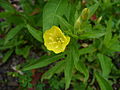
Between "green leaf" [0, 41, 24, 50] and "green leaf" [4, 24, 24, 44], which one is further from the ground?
"green leaf" [4, 24, 24, 44]

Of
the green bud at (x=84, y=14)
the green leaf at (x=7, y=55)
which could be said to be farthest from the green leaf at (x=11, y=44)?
the green bud at (x=84, y=14)

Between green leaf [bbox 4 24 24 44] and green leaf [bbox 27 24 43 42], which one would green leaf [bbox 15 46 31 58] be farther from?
green leaf [bbox 27 24 43 42]

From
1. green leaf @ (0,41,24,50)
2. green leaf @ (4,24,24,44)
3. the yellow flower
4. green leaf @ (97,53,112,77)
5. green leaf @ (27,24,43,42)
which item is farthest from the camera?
green leaf @ (0,41,24,50)

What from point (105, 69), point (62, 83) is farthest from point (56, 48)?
point (62, 83)

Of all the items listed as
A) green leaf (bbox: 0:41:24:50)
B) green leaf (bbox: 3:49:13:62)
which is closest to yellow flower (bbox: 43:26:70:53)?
green leaf (bbox: 0:41:24:50)

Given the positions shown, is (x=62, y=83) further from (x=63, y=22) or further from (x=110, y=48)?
(x=63, y=22)

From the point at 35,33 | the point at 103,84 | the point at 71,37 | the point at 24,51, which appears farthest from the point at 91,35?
the point at 24,51

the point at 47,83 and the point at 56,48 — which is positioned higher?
the point at 56,48
